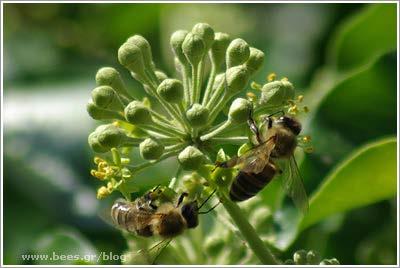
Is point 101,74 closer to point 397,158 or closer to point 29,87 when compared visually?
point 397,158

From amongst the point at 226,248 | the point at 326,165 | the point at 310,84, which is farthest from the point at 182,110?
the point at 310,84

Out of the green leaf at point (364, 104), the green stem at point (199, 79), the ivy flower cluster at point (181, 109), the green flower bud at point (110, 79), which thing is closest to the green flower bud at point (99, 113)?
the ivy flower cluster at point (181, 109)

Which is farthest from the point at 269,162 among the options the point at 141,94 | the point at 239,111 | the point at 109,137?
the point at 141,94

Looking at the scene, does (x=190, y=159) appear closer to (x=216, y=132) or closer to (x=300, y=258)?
(x=216, y=132)

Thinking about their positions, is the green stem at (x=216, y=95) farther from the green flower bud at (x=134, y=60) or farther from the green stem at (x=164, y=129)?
the green flower bud at (x=134, y=60)

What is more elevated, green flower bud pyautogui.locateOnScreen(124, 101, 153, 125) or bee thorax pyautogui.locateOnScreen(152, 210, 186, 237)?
green flower bud pyautogui.locateOnScreen(124, 101, 153, 125)

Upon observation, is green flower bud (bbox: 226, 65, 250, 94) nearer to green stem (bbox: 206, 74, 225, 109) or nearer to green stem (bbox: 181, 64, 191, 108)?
green stem (bbox: 206, 74, 225, 109)

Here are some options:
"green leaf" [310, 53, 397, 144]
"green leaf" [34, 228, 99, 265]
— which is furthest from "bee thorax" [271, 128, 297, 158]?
"green leaf" [34, 228, 99, 265]
